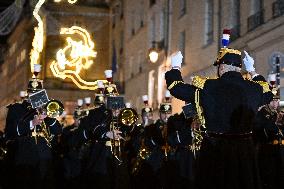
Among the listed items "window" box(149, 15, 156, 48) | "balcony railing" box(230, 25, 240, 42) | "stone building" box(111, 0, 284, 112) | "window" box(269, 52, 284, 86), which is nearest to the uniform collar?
"window" box(269, 52, 284, 86)

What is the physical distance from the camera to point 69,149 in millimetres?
13695

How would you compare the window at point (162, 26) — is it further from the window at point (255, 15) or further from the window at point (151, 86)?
the window at point (255, 15)

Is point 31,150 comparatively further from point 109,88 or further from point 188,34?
point 188,34

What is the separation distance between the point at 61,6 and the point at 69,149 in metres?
33.3

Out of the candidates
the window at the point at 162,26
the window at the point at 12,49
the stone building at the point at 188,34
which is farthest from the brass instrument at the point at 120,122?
the window at the point at 12,49

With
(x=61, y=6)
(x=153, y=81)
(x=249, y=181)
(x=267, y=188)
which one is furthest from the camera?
(x=61, y=6)

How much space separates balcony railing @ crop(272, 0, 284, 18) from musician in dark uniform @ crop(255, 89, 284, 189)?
7.30 m

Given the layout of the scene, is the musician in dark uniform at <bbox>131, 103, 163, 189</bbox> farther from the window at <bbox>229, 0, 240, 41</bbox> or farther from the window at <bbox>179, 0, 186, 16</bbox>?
the window at <bbox>179, 0, 186, 16</bbox>

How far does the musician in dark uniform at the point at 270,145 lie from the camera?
10.8m

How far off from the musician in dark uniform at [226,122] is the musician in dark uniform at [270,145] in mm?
4637

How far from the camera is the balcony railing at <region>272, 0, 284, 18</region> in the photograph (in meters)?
17.6

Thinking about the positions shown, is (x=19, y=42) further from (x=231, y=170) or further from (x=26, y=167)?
(x=231, y=170)

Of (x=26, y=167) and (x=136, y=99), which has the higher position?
(x=136, y=99)

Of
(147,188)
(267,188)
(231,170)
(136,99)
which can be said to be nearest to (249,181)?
(231,170)
